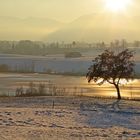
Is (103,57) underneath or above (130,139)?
above

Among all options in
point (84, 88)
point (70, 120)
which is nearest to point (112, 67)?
point (70, 120)

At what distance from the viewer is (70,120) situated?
2867cm

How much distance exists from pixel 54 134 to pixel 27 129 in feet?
5.72

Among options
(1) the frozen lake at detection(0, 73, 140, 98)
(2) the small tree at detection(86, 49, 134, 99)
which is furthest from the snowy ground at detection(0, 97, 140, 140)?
(1) the frozen lake at detection(0, 73, 140, 98)

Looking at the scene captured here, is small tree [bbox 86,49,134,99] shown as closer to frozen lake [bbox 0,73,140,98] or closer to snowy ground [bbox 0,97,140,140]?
snowy ground [bbox 0,97,140,140]

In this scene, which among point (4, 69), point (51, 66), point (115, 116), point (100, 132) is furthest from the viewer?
point (51, 66)

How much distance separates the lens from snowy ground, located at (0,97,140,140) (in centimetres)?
2269

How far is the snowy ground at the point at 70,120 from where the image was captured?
893 inches

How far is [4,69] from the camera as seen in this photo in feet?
382

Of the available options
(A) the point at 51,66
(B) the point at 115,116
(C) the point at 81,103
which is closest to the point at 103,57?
(C) the point at 81,103

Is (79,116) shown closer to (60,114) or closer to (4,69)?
(60,114)

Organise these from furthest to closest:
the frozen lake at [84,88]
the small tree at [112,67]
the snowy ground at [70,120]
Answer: the frozen lake at [84,88] → the small tree at [112,67] → the snowy ground at [70,120]

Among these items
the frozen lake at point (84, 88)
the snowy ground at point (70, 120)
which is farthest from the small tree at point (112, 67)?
the frozen lake at point (84, 88)

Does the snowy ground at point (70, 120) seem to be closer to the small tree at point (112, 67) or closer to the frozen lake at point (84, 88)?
the small tree at point (112, 67)
